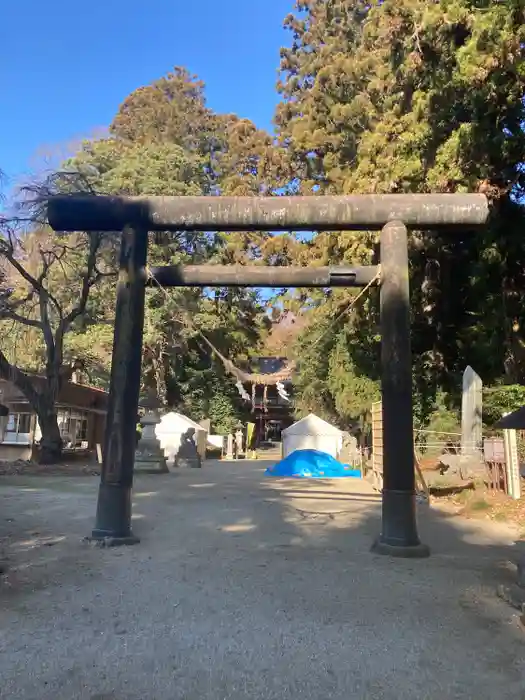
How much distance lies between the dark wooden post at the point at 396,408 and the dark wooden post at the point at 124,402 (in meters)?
3.07

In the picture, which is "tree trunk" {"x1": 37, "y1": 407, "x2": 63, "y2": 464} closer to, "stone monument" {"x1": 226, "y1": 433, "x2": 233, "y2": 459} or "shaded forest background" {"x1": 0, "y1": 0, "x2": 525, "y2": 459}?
"shaded forest background" {"x1": 0, "y1": 0, "x2": 525, "y2": 459}

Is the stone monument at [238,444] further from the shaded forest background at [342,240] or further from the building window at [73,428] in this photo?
the building window at [73,428]

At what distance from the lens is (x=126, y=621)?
4.21 m

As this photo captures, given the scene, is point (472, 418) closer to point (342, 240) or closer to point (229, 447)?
point (342, 240)

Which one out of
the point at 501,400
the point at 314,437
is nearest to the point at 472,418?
the point at 501,400

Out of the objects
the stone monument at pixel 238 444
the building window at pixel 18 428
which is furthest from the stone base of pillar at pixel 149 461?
the stone monument at pixel 238 444

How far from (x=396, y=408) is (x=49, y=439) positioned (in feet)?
51.9

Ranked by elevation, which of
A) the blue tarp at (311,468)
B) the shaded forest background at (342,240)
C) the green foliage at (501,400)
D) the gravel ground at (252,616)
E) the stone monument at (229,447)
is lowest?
the gravel ground at (252,616)

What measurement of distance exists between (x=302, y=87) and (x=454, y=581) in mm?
27992

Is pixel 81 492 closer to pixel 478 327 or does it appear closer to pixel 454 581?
pixel 454 581

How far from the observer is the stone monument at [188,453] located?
82.1 ft

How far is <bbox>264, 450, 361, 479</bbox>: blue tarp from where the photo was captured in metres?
21.0

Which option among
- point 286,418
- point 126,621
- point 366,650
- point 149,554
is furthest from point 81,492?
point 286,418

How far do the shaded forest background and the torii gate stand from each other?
8.41 ft
